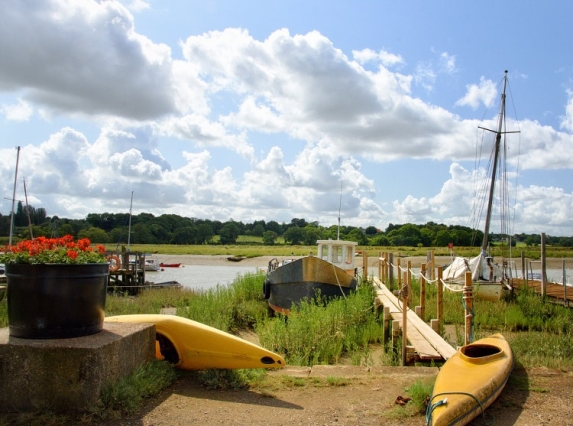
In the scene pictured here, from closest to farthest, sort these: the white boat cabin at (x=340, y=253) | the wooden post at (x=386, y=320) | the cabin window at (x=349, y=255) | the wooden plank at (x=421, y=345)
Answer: the wooden plank at (x=421, y=345) → the wooden post at (x=386, y=320) → the white boat cabin at (x=340, y=253) → the cabin window at (x=349, y=255)

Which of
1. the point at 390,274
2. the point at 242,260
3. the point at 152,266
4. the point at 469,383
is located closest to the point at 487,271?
the point at 390,274

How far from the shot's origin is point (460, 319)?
47.4 ft

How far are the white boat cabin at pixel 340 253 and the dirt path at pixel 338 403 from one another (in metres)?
13.8

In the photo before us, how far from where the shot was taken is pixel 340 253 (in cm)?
2069

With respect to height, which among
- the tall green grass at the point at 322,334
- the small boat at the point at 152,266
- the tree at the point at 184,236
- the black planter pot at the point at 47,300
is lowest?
the small boat at the point at 152,266

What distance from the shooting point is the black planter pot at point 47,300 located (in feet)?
17.4

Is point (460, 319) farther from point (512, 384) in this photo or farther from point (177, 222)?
point (177, 222)

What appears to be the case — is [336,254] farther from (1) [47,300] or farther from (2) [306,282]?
(1) [47,300]

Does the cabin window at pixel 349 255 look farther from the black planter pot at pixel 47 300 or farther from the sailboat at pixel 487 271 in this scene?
the black planter pot at pixel 47 300

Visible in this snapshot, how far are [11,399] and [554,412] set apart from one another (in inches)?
206

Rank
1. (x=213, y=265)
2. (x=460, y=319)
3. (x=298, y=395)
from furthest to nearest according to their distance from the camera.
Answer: (x=213, y=265) < (x=460, y=319) < (x=298, y=395)

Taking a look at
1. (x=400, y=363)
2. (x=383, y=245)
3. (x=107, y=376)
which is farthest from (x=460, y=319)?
(x=383, y=245)

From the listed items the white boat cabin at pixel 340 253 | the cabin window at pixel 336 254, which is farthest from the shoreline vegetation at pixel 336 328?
the cabin window at pixel 336 254

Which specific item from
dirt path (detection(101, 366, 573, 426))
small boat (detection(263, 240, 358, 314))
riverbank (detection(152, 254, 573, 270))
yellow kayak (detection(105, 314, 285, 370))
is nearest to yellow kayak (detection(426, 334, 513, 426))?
dirt path (detection(101, 366, 573, 426))
